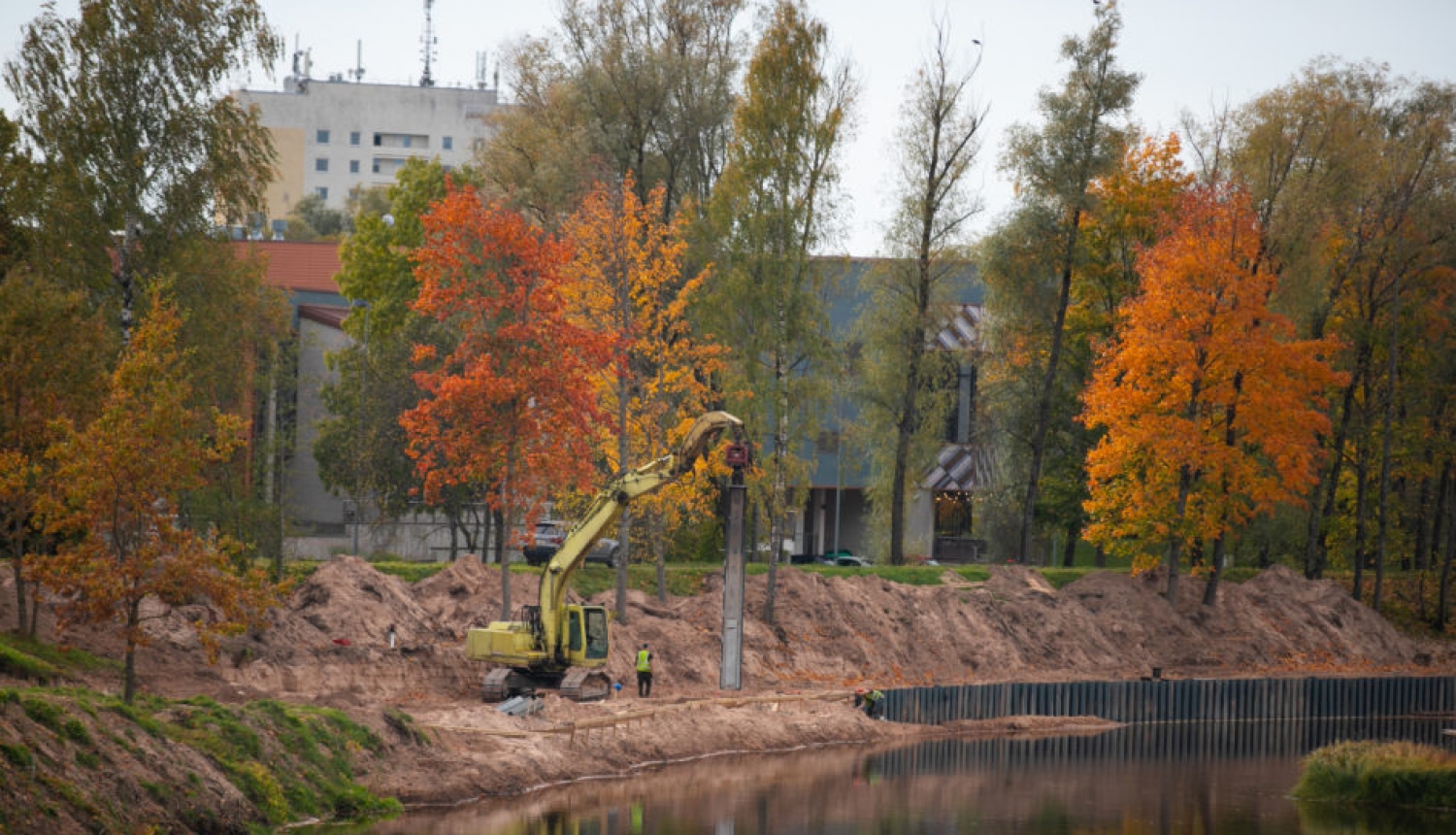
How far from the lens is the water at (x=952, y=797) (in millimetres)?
29955

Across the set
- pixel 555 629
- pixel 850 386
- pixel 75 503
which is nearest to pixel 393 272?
pixel 850 386

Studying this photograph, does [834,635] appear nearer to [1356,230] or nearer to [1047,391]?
[1047,391]

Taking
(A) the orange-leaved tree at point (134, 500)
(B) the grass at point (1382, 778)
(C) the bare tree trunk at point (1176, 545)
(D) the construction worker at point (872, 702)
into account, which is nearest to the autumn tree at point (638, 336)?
(D) the construction worker at point (872, 702)

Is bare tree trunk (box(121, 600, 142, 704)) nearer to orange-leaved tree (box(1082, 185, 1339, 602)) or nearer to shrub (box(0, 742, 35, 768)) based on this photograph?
shrub (box(0, 742, 35, 768))

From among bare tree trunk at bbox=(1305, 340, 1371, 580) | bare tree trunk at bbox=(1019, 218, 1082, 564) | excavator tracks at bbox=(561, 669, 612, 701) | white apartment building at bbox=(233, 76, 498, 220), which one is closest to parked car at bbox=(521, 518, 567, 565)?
excavator tracks at bbox=(561, 669, 612, 701)

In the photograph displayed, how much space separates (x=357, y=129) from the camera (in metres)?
148

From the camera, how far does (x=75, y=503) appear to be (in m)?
28.2

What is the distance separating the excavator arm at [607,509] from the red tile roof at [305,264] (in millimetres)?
56626

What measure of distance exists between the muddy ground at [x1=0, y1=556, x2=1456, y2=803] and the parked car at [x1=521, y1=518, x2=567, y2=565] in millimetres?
7958

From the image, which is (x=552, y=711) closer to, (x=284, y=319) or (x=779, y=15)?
(x=284, y=319)

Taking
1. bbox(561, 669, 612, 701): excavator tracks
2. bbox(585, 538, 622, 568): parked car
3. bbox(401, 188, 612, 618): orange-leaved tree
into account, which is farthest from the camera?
bbox(585, 538, 622, 568): parked car

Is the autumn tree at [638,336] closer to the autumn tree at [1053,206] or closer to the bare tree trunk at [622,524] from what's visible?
the bare tree trunk at [622,524]

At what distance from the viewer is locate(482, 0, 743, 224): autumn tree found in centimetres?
5875

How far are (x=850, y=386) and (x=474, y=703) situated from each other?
2479cm
